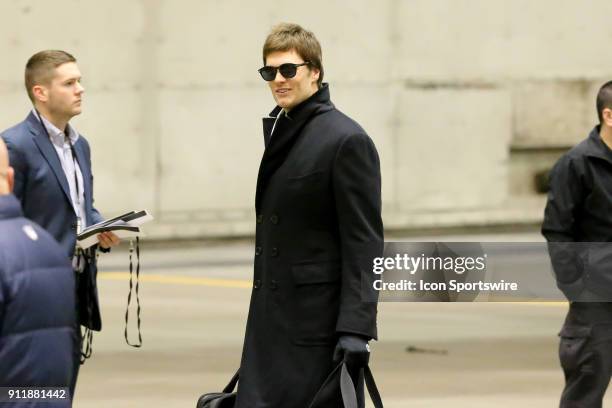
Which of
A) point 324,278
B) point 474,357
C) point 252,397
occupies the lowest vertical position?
point 474,357

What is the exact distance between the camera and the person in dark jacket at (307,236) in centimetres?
595

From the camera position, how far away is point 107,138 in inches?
707

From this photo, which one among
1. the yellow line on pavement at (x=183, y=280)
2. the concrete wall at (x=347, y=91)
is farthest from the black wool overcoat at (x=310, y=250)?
the concrete wall at (x=347, y=91)

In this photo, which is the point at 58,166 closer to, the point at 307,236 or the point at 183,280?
the point at 307,236

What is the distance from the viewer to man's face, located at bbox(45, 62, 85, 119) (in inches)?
299

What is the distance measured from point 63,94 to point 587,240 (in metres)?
2.49

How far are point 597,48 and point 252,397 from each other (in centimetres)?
1442

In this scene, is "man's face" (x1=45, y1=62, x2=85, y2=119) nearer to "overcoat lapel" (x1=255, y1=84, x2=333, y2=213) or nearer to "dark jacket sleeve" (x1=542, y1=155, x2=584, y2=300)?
"overcoat lapel" (x1=255, y1=84, x2=333, y2=213)

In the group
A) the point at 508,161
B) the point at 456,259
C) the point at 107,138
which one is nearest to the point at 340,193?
the point at 456,259

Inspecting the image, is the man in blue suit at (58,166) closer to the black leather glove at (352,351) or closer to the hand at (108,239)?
the hand at (108,239)

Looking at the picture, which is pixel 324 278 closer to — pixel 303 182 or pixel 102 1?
pixel 303 182

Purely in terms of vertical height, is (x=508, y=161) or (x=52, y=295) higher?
(x=52, y=295)

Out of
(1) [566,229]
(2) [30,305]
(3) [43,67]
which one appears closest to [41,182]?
→ (3) [43,67]

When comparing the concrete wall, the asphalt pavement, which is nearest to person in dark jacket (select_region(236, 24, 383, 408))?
the asphalt pavement
